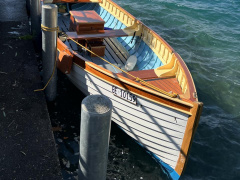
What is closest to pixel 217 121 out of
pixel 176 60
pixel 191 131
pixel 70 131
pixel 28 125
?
pixel 176 60

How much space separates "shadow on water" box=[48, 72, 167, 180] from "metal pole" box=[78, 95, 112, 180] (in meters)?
2.56

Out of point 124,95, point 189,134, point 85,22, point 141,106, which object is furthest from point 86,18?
point 189,134

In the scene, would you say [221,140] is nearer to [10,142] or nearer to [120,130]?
[120,130]

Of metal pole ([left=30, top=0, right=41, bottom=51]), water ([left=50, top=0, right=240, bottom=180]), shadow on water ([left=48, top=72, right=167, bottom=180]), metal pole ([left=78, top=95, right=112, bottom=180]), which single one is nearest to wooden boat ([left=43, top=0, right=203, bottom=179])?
shadow on water ([left=48, top=72, right=167, bottom=180])

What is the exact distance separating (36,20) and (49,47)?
3.02 meters

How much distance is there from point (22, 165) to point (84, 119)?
7.70 ft

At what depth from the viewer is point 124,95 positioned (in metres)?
7.53

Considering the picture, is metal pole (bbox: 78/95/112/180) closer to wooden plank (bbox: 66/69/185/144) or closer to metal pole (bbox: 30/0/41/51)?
wooden plank (bbox: 66/69/185/144)

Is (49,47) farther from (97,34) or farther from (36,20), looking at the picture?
(36,20)

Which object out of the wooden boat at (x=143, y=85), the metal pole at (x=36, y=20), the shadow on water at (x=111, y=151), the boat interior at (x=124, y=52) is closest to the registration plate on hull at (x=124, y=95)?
the wooden boat at (x=143, y=85)

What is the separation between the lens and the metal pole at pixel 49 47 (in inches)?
303

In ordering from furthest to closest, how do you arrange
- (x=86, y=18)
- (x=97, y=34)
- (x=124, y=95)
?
(x=86, y=18) < (x=97, y=34) < (x=124, y=95)

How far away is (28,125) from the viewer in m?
7.16

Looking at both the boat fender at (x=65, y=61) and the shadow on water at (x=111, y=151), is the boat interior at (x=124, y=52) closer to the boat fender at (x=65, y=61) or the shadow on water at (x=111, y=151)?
the boat fender at (x=65, y=61)
